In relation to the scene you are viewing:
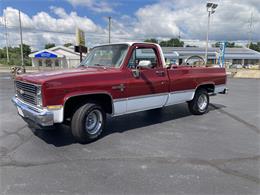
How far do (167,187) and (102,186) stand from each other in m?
0.89

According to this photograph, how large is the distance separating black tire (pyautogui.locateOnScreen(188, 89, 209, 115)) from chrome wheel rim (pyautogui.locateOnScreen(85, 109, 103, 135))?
3.24 metres

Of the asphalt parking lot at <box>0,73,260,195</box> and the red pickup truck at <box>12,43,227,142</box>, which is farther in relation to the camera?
the red pickup truck at <box>12,43,227,142</box>

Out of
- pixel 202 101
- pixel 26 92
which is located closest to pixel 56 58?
pixel 202 101

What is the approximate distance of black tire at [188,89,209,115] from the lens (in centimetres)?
657

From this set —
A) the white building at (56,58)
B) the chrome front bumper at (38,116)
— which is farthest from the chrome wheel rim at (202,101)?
the white building at (56,58)

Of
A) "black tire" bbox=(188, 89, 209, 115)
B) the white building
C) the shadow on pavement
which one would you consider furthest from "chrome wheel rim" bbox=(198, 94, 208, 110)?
the white building

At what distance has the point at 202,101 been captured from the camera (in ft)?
22.6

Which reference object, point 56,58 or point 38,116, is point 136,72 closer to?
point 38,116

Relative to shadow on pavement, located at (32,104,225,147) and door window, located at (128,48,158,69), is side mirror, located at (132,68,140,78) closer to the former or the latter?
door window, located at (128,48,158,69)

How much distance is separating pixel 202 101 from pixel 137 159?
3.98 meters

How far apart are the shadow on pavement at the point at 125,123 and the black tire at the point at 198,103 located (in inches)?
11.0

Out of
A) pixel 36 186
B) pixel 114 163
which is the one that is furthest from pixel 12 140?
pixel 114 163

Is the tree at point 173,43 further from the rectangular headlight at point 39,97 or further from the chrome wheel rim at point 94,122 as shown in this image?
the rectangular headlight at point 39,97

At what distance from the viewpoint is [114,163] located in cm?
357
